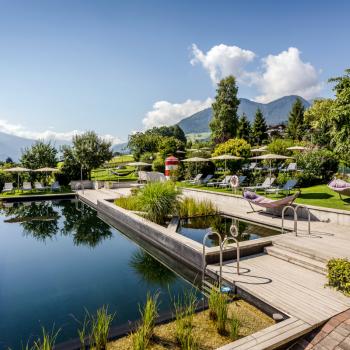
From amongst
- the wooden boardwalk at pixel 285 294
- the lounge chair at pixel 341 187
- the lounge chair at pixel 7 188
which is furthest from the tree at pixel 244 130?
the wooden boardwalk at pixel 285 294

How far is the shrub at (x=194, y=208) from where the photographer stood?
9609 mm

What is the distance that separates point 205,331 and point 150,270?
286 cm

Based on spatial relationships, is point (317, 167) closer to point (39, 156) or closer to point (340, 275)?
point (340, 275)

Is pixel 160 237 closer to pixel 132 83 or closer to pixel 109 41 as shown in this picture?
pixel 109 41

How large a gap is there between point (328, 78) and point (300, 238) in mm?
6756

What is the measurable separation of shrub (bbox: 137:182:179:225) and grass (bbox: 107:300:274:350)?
16.0 ft

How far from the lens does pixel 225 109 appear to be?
35.6 m

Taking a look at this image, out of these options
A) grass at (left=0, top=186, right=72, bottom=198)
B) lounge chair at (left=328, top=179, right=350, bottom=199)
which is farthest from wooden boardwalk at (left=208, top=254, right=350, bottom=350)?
grass at (left=0, top=186, right=72, bottom=198)

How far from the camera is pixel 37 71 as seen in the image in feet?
42.9

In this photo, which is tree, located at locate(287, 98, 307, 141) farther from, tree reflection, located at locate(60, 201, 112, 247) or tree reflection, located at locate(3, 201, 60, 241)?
tree reflection, located at locate(3, 201, 60, 241)

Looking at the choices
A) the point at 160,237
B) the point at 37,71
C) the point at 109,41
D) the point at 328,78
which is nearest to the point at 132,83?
the point at 109,41

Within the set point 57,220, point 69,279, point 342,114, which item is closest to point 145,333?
point 69,279

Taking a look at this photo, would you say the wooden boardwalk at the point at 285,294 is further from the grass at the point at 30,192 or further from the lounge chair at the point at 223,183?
the grass at the point at 30,192

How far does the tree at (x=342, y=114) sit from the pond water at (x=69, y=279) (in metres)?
7.61
